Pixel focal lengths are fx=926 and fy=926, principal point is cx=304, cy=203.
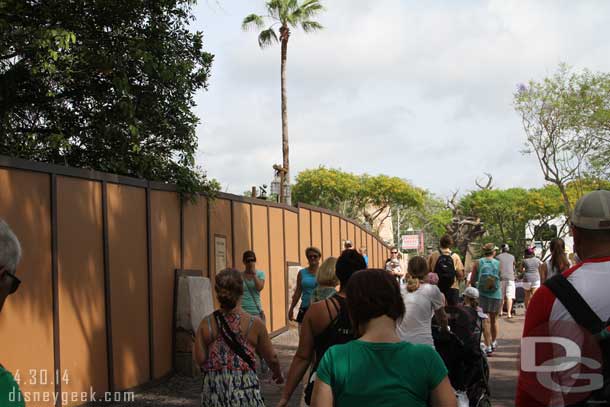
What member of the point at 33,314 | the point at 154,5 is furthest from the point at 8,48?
the point at 33,314

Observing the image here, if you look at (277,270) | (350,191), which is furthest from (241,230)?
(350,191)

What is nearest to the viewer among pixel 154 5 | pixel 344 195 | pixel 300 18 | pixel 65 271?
pixel 65 271

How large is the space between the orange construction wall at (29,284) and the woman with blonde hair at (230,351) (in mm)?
3330

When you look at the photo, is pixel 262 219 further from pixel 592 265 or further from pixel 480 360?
pixel 592 265

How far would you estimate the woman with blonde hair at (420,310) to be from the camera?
7.38m

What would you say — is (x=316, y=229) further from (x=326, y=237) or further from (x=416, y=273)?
(x=416, y=273)

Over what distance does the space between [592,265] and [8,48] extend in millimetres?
11122

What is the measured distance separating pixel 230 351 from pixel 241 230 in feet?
36.8

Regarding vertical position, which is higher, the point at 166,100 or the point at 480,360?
the point at 166,100

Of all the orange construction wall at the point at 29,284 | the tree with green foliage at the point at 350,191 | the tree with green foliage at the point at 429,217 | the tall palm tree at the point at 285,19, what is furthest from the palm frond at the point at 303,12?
the tree with green foliage at the point at 429,217

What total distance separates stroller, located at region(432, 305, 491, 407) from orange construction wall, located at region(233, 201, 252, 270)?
28.3 ft

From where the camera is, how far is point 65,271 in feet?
31.7

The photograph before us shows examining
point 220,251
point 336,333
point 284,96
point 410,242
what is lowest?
point 336,333

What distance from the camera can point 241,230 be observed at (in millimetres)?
16875
